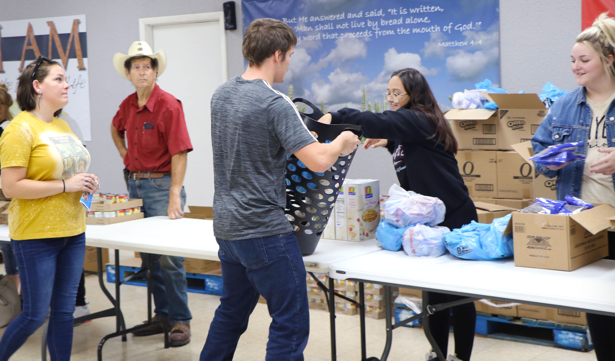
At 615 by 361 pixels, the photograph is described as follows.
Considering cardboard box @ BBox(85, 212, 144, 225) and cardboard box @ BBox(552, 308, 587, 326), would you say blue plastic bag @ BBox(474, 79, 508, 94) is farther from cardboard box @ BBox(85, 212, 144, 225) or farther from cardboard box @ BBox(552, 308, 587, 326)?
cardboard box @ BBox(85, 212, 144, 225)

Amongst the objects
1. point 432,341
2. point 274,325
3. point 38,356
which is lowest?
point 38,356

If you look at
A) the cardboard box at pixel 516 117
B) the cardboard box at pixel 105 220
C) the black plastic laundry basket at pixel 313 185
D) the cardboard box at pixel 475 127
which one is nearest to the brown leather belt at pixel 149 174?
the cardboard box at pixel 105 220

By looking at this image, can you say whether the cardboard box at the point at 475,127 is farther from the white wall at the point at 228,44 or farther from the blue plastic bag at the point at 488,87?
the white wall at the point at 228,44

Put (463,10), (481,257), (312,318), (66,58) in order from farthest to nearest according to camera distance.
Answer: (66,58)
(463,10)
(312,318)
(481,257)

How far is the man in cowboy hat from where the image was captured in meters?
3.48

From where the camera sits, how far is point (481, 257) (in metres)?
2.29

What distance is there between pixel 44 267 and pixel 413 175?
1617 millimetres

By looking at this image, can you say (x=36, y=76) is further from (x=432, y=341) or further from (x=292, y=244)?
(x=432, y=341)

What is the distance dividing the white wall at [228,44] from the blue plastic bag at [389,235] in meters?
2.47

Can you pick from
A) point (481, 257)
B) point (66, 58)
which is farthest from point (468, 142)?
point (66, 58)

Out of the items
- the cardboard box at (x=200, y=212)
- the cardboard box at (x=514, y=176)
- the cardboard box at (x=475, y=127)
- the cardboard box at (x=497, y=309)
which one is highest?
the cardboard box at (x=475, y=127)

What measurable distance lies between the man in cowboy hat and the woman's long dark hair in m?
1.49

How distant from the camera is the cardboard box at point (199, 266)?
15.4 feet

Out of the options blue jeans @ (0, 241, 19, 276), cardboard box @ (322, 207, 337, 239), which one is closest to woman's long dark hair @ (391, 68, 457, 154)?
cardboard box @ (322, 207, 337, 239)
